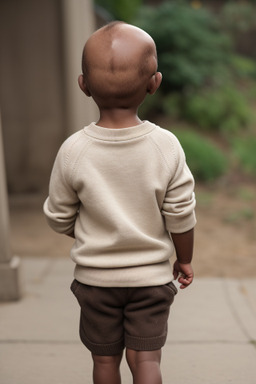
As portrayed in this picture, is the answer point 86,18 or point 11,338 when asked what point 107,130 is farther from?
point 86,18

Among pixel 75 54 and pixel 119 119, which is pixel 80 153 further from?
pixel 75 54

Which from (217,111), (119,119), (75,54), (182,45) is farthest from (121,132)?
(217,111)

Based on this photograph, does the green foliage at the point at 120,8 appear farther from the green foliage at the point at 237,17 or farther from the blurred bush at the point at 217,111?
the green foliage at the point at 237,17

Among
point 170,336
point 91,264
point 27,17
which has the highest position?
point 91,264

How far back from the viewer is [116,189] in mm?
2029

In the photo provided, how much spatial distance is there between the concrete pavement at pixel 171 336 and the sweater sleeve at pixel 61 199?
39.1 inches

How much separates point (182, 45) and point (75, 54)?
5.04 m

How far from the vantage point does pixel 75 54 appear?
6348 mm

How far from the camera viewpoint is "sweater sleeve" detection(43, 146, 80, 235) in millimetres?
2055

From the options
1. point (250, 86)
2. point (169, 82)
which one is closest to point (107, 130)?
point (169, 82)

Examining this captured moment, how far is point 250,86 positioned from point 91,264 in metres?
13.2

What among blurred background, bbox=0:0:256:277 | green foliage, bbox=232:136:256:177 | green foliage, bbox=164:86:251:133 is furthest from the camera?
green foliage, bbox=164:86:251:133

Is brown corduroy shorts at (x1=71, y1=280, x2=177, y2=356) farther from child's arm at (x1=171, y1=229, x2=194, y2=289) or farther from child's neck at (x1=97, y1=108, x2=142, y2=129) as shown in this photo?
child's neck at (x1=97, y1=108, x2=142, y2=129)

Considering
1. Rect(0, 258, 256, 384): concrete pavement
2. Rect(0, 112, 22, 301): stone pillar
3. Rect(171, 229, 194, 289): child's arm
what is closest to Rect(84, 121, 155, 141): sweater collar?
Rect(171, 229, 194, 289): child's arm
